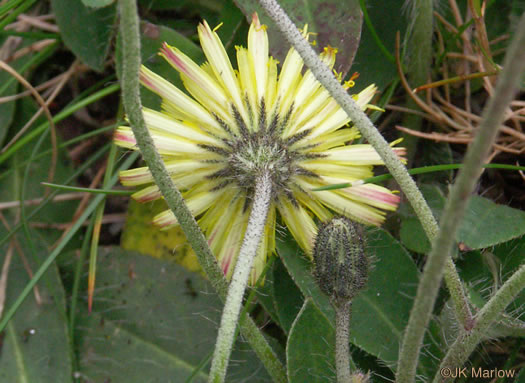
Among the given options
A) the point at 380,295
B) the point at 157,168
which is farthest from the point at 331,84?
the point at 380,295

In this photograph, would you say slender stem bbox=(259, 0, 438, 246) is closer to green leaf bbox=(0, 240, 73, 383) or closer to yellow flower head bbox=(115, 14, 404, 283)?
yellow flower head bbox=(115, 14, 404, 283)

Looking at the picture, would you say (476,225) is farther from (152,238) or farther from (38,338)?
(38,338)

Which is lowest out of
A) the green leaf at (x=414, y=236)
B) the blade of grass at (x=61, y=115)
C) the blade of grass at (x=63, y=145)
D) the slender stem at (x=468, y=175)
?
the slender stem at (x=468, y=175)

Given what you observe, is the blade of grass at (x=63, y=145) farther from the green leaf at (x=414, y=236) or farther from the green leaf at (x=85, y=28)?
the green leaf at (x=414, y=236)

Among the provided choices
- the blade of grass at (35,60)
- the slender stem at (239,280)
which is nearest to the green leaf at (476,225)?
the slender stem at (239,280)

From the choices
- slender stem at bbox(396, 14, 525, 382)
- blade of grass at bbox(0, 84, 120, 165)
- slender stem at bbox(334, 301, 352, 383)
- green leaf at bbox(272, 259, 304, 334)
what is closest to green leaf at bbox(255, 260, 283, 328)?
green leaf at bbox(272, 259, 304, 334)

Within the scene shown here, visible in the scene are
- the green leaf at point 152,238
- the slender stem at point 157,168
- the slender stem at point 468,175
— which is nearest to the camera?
the slender stem at point 468,175
